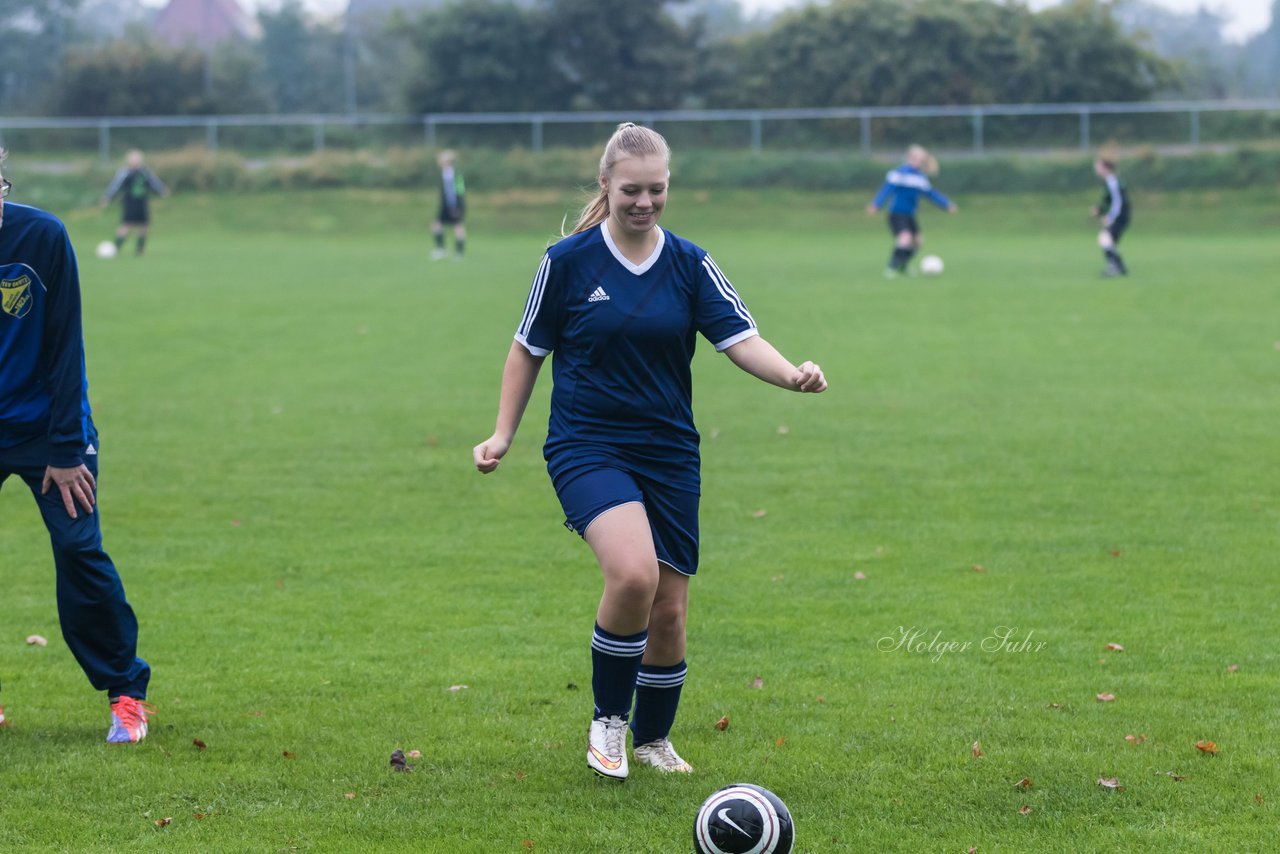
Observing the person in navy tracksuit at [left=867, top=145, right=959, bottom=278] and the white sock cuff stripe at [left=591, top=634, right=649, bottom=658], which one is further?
the person in navy tracksuit at [left=867, top=145, right=959, bottom=278]

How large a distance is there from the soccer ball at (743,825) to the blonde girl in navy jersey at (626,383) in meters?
0.80

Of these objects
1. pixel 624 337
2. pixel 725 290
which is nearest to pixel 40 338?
pixel 624 337

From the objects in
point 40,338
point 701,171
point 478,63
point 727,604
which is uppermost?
point 478,63

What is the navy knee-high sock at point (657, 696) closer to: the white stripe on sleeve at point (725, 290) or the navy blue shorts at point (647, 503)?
the navy blue shorts at point (647, 503)

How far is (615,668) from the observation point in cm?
481

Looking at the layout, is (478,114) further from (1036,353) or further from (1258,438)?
(1258,438)

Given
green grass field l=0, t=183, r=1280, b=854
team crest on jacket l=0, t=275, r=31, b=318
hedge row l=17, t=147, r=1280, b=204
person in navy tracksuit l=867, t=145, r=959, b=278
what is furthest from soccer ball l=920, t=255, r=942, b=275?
team crest on jacket l=0, t=275, r=31, b=318

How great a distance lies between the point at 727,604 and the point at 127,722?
293 cm

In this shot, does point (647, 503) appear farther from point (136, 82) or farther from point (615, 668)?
Answer: point (136, 82)

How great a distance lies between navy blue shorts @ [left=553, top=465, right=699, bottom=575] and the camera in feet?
15.3

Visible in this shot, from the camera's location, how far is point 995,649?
627 centimetres

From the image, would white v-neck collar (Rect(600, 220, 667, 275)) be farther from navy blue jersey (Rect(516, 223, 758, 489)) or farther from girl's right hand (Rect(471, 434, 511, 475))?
girl's right hand (Rect(471, 434, 511, 475))

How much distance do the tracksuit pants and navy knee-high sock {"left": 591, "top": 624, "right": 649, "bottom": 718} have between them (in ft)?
5.62

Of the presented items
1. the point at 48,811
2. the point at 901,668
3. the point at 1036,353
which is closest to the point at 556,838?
the point at 48,811
